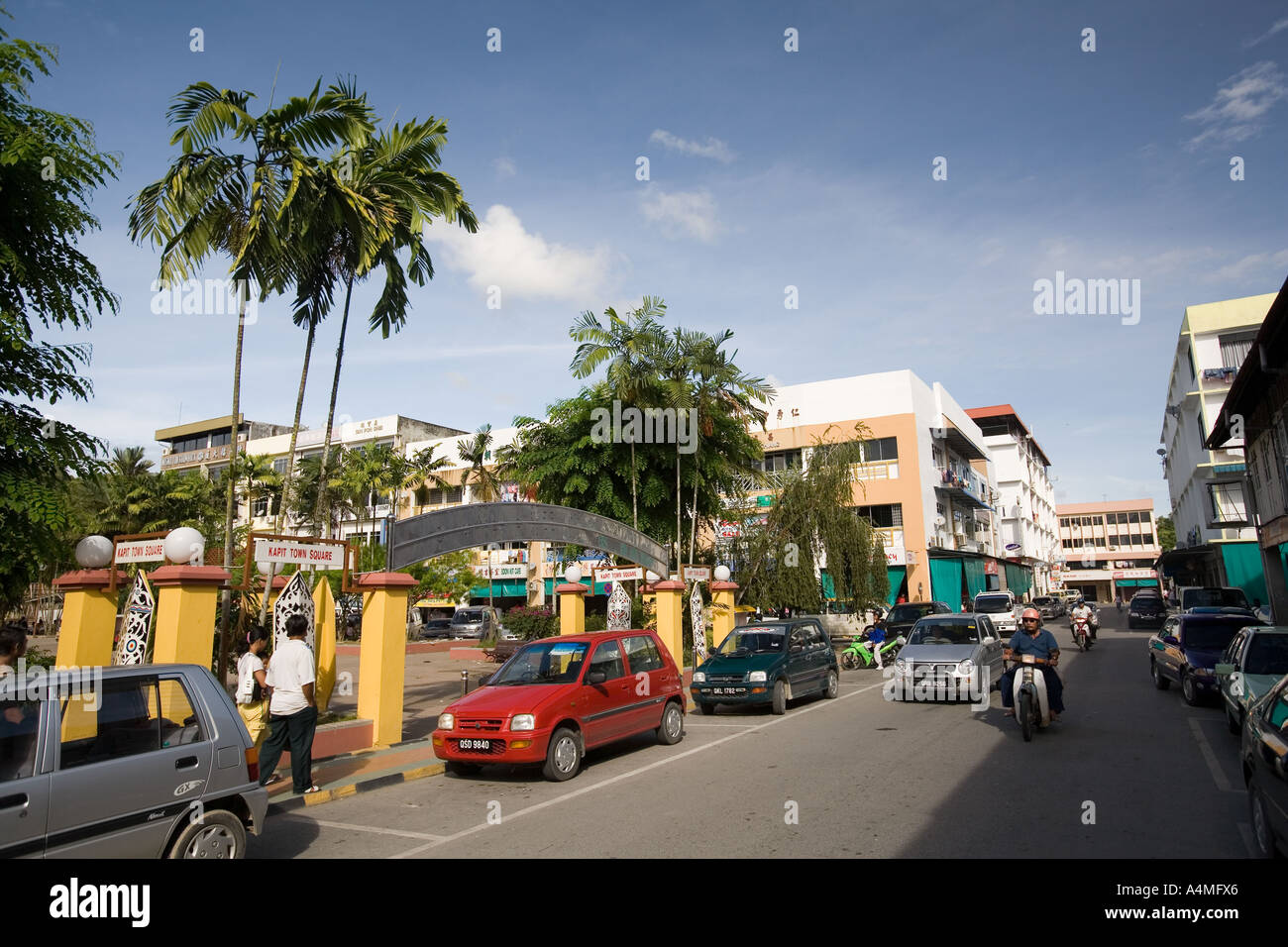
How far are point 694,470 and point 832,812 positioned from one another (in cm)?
1900

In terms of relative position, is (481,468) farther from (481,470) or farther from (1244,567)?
(1244,567)

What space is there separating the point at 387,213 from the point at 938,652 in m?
12.9

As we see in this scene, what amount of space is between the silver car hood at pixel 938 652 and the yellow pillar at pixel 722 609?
6862 mm

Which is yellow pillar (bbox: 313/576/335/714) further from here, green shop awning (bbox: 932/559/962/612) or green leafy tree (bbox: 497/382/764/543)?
green shop awning (bbox: 932/559/962/612)

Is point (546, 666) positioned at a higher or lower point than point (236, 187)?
lower

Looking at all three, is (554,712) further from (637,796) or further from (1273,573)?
(1273,573)

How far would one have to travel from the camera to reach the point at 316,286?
14.5m

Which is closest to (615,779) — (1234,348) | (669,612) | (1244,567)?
(669,612)

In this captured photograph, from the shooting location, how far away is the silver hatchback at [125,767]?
14.7ft

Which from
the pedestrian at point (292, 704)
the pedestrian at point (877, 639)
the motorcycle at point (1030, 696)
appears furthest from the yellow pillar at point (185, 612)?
the pedestrian at point (877, 639)

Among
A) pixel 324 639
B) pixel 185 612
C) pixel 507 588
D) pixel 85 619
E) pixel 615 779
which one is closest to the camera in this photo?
pixel 185 612

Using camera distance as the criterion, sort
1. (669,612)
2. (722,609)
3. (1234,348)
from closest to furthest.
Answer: (669,612) < (722,609) < (1234,348)

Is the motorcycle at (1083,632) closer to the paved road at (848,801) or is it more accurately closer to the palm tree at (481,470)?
the paved road at (848,801)

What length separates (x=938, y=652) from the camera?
15.2m
